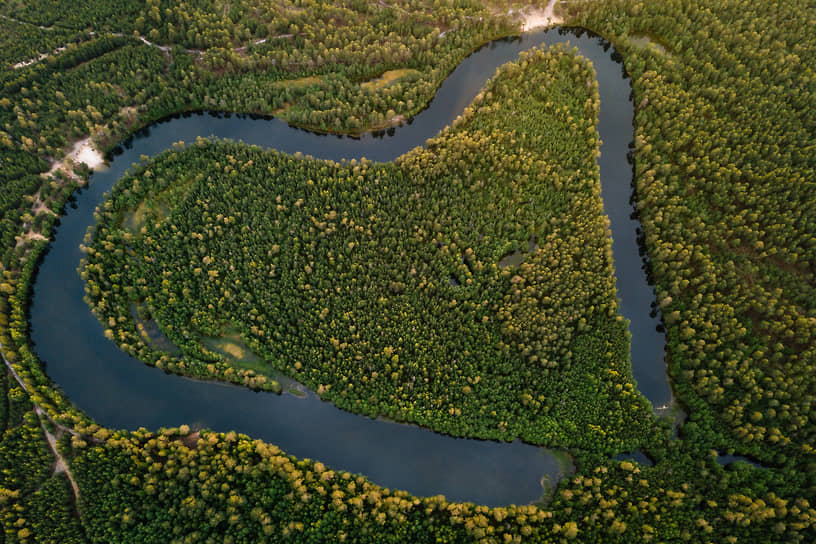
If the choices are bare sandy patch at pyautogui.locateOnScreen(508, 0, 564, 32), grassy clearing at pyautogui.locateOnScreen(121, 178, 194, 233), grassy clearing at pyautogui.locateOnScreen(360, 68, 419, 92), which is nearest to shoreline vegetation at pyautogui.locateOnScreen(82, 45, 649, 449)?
grassy clearing at pyautogui.locateOnScreen(121, 178, 194, 233)

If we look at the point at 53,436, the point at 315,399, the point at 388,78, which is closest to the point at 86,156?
→ the point at 53,436

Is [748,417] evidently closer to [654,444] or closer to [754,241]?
[654,444]

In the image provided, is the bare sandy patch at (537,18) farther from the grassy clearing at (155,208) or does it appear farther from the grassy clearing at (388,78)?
the grassy clearing at (155,208)

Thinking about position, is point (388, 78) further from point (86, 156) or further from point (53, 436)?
point (53, 436)

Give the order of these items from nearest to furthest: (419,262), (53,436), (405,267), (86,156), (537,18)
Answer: (53,436) → (405,267) → (419,262) → (86,156) → (537,18)

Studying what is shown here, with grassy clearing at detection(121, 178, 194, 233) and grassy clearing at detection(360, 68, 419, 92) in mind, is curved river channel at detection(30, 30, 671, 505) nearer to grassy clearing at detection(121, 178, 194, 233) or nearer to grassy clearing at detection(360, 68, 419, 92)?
grassy clearing at detection(121, 178, 194, 233)
